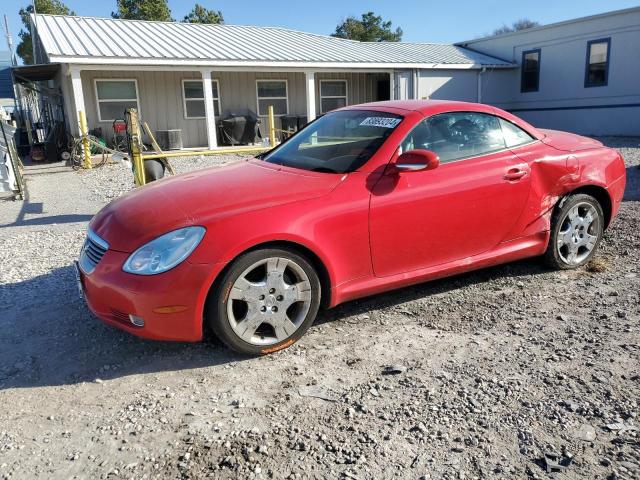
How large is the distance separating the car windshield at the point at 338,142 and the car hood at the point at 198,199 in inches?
6.9

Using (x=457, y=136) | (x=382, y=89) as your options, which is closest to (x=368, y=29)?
(x=382, y=89)

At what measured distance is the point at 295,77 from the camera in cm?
1989

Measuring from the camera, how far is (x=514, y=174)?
13.9 ft

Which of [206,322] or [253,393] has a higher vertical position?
[206,322]

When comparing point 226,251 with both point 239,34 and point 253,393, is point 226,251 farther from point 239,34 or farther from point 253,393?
point 239,34

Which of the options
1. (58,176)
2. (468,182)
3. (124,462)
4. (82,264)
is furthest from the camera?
(58,176)

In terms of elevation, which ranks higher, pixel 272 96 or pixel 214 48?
pixel 214 48

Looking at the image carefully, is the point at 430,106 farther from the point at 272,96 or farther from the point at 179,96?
the point at 272,96

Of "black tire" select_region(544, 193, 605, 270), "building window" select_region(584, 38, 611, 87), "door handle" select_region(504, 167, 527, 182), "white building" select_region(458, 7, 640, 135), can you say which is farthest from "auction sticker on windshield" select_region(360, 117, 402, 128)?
"building window" select_region(584, 38, 611, 87)

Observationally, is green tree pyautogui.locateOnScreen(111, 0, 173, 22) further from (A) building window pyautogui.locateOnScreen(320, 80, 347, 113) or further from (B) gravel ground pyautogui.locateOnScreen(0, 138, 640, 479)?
(B) gravel ground pyautogui.locateOnScreen(0, 138, 640, 479)

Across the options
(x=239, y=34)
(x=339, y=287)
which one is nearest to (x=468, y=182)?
(x=339, y=287)

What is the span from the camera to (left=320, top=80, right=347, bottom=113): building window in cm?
2085

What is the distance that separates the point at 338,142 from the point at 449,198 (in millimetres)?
983

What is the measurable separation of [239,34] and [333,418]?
64.9 feet
